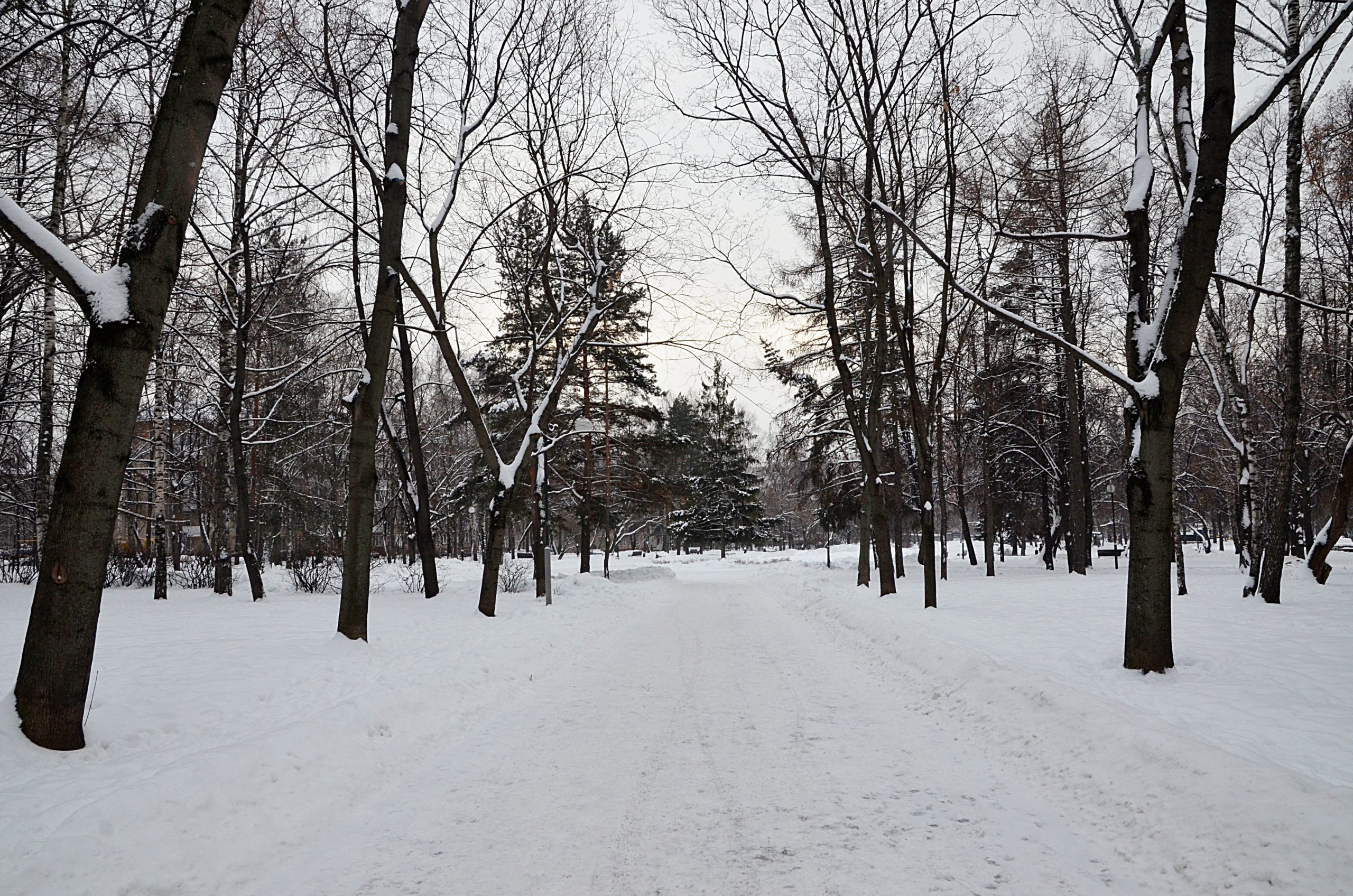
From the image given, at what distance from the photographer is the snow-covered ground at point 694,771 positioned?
3.33m

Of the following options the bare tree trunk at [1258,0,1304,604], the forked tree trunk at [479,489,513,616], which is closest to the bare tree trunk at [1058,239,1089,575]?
the bare tree trunk at [1258,0,1304,604]

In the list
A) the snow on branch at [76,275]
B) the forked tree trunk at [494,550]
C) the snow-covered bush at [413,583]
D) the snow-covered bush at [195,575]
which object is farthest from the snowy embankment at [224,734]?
the snow-covered bush at [195,575]

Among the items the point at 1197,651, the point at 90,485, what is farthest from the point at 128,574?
the point at 1197,651

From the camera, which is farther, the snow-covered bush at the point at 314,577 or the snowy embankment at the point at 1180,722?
the snow-covered bush at the point at 314,577

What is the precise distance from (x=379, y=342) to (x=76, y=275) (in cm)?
496

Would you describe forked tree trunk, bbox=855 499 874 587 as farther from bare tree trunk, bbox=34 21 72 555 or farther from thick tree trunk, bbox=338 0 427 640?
bare tree trunk, bbox=34 21 72 555

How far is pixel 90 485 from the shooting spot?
14.2 feet

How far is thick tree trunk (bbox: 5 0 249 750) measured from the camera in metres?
4.28

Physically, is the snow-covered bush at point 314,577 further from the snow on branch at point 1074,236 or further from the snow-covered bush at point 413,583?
the snow on branch at point 1074,236

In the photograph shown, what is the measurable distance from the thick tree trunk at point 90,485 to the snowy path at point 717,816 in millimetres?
1973

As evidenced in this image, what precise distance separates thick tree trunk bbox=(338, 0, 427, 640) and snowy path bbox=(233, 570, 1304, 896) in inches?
129

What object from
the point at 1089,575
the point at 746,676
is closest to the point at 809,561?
the point at 1089,575

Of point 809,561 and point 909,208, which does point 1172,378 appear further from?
point 809,561

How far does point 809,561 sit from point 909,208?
25040 mm
